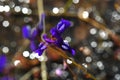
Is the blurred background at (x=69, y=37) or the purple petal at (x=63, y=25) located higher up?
the purple petal at (x=63, y=25)

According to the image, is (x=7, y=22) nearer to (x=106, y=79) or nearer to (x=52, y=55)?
(x=52, y=55)

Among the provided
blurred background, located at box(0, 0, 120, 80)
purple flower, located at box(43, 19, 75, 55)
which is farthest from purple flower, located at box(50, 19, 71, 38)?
blurred background, located at box(0, 0, 120, 80)

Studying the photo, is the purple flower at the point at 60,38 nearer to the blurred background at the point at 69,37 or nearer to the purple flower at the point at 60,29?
the purple flower at the point at 60,29

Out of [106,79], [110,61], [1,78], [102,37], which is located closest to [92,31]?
[102,37]

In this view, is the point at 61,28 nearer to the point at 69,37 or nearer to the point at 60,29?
the point at 60,29

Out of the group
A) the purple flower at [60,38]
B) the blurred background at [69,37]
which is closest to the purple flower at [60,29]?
the purple flower at [60,38]

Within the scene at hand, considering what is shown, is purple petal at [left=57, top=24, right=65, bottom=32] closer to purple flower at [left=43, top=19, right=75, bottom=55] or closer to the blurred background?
purple flower at [left=43, top=19, right=75, bottom=55]

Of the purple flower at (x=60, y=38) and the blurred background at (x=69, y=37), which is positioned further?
the blurred background at (x=69, y=37)

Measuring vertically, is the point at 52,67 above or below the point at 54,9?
below
